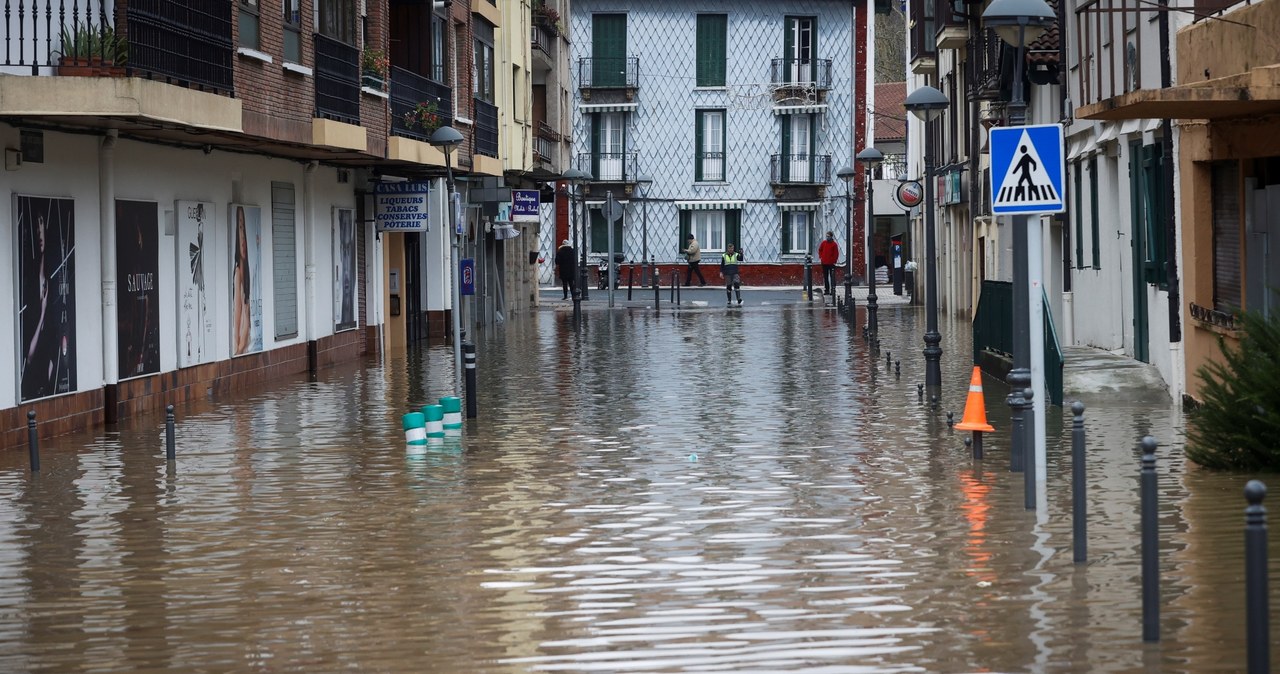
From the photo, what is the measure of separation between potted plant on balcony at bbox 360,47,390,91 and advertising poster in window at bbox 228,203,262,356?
3.28 metres

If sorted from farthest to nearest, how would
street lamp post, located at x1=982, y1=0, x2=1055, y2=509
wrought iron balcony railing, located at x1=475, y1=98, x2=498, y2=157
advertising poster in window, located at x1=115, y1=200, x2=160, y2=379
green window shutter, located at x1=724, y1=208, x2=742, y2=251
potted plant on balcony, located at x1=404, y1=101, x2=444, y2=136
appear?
green window shutter, located at x1=724, y1=208, x2=742, y2=251
wrought iron balcony railing, located at x1=475, y1=98, x2=498, y2=157
potted plant on balcony, located at x1=404, y1=101, x2=444, y2=136
advertising poster in window, located at x1=115, y1=200, x2=160, y2=379
street lamp post, located at x1=982, y1=0, x2=1055, y2=509

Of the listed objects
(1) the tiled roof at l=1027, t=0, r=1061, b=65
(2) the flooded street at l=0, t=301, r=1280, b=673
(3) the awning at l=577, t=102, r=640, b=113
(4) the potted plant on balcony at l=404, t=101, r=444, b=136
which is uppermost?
(3) the awning at l=577, t=102, r=640, b=113

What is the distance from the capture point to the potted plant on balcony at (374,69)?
28.9 meters

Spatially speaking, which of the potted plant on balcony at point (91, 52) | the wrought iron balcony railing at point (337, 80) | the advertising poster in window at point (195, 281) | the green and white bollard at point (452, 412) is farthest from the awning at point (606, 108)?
the green and white bollard at point (452, 412)

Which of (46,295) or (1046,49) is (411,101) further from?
(46,295)

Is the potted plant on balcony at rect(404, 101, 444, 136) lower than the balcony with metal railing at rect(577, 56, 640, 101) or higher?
lower

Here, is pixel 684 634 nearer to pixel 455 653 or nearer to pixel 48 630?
pixel 455 653

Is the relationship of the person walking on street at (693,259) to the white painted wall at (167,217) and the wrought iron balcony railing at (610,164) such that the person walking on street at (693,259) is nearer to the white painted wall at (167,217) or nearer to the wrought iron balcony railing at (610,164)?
the wrought iron balcony railing at (610,164)

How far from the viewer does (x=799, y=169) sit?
69688mm

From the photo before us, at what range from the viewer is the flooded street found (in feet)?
26.6

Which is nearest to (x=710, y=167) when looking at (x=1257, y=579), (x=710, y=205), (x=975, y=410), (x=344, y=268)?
(x=710, y=205)

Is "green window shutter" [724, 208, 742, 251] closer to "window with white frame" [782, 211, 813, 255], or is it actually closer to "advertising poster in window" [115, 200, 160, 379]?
"window with white frame" [782, 211, 813, 255]

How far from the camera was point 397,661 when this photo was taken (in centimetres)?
790

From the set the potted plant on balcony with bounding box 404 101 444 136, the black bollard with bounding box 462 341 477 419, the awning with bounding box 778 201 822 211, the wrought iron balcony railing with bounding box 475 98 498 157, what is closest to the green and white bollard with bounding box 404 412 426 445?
the black bollard with bounding box 462 341 477 419
